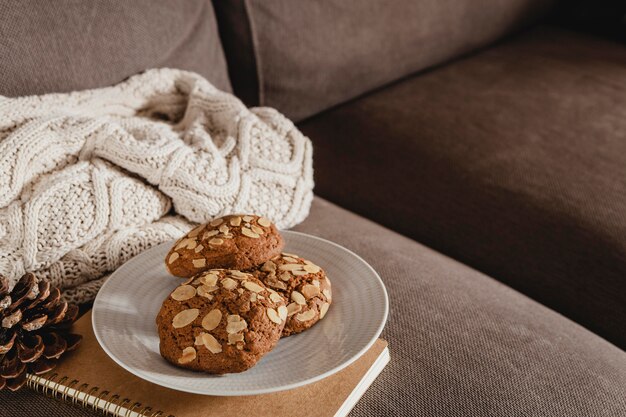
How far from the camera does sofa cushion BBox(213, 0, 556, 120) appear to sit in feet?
3.50

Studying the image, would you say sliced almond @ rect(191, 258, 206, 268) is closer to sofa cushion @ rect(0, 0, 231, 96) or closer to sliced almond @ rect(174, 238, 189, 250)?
sliced almond @ rect(174, 238, 189, 250)

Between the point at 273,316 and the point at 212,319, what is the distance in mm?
52

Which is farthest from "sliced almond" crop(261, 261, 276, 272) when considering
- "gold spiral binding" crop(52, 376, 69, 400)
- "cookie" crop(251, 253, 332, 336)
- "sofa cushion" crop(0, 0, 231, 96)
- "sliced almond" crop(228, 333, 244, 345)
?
"sofa cushion" crop(0, 0, 231, 96)

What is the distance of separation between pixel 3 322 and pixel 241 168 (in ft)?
1.06

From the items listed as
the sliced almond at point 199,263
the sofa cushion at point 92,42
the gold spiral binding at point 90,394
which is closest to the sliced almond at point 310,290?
the sliced almond at point 199,263

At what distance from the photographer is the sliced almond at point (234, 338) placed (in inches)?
19.2

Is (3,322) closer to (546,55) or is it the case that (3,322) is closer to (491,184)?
(491,184)

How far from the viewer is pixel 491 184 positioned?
986 millimetres

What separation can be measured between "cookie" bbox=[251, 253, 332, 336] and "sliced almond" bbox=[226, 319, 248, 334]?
60 millimetres

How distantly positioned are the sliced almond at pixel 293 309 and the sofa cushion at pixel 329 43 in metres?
0.63

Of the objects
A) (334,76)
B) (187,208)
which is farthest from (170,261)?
(334,76)

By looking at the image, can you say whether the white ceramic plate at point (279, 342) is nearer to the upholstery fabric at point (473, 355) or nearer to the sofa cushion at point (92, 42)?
the upholstery fabric at point (473, 355)

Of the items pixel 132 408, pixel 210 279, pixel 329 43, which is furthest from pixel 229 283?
pixel 329 43

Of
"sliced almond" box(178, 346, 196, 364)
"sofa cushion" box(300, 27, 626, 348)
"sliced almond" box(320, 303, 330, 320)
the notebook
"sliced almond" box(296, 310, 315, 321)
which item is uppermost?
"sliced almond" box(178, 346, 196, 364)
